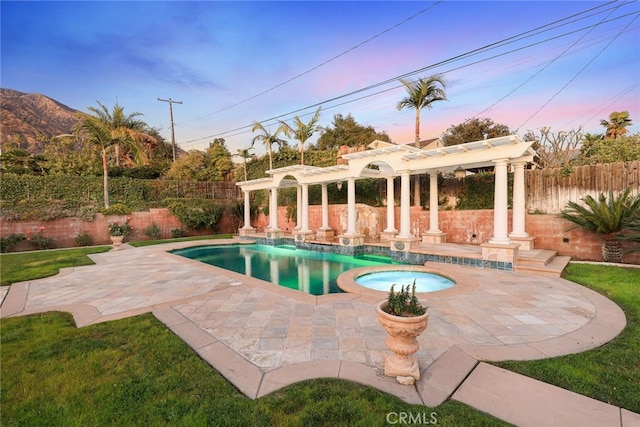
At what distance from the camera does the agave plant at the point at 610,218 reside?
7.54 meters

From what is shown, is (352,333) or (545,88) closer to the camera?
(352,333)

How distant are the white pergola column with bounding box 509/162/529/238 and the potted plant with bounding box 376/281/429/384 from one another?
8685mm

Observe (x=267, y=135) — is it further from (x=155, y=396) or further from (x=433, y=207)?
(x=155, y=396)

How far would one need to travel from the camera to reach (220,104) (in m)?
21.8

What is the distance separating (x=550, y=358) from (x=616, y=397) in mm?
694

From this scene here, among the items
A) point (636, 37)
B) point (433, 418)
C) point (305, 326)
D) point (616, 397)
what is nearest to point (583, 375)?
point (616, 397)

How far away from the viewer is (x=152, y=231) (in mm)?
17438

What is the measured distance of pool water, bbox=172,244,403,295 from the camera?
8414mm

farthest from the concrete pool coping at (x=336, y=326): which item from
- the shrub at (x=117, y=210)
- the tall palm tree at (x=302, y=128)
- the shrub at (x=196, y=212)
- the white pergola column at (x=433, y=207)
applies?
the tall palm tree at (x=302, y=128)

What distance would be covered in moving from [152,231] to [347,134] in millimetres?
21130

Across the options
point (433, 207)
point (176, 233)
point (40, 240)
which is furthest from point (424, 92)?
point (40, 240)

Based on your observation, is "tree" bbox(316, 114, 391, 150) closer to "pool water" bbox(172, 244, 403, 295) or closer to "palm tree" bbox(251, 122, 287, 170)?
"palm tree" bbox(251, 122, 287, 170)

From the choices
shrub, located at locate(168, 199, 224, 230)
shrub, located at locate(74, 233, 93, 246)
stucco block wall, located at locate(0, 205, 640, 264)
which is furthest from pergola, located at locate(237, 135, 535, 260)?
shrub, located at locate(74, 233, 93, 246)

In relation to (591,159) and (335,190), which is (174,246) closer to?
(335,190)
